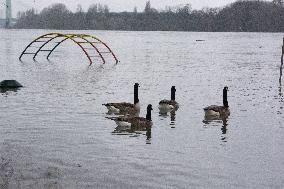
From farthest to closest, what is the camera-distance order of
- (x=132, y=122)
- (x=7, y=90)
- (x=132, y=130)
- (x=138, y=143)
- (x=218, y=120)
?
(x=7, y=90)
(x=218, y=120)
(x=132, y=122)
(x=132, y=130)
(x=138, y=143)

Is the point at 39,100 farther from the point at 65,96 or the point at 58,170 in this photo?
the point at 58,170

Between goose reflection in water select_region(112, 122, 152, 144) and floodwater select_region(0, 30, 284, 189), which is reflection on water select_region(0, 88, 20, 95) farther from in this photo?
goose reflection in water select_region(112, 122, 152, 144)

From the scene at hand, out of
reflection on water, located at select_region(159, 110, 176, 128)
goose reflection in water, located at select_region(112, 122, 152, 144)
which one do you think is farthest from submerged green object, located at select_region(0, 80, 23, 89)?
goose reflection in water, located at select_region(112, 122, 152, 144)

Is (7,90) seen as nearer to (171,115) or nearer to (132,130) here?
(171,115)

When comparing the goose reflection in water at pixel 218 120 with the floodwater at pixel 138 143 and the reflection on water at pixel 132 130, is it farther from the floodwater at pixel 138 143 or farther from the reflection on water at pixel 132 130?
the reflection on water at pixel 132 130

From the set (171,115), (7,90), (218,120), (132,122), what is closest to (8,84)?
(7,90)

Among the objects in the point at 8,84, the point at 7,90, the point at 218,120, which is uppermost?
the point at 8,84

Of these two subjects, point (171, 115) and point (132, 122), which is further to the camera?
point (171, 115)

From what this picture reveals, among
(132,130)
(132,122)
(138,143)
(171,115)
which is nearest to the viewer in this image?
(138,143)

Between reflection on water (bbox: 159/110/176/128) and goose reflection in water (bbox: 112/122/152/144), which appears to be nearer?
goose reflection in water (bbox: 112/122/152/144)

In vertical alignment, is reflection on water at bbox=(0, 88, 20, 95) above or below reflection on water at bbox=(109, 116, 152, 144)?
above

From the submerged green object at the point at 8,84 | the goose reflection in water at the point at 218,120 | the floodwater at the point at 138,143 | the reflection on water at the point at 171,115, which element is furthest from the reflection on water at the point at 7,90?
the goose reflection in water at the point at 218,120

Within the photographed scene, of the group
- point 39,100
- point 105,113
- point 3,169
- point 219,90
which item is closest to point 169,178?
point 3,169

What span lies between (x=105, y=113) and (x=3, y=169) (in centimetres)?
1121
